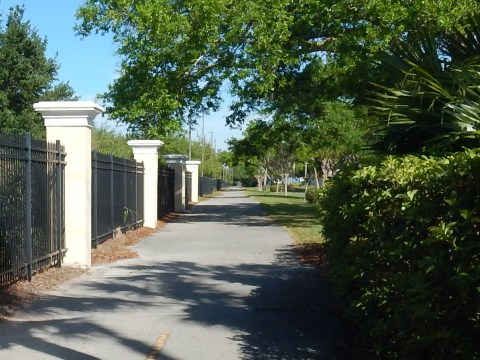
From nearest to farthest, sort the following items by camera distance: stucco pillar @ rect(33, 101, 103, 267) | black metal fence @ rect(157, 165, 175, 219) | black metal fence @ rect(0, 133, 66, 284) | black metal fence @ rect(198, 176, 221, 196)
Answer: black metal fence @ rect(0, 133, 66, 284) < stucco pillar @ rect(33, 101, 103, 267) < black metal fence @ rect(157, 165, 175, 219) < black metal fence @ rect(198, 176, 221, 196)

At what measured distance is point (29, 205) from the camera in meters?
10.2

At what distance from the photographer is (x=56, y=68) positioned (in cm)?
3822

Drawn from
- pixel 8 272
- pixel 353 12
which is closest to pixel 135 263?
pixel 8 272

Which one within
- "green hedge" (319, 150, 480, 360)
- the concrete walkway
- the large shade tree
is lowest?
the concrete walkway

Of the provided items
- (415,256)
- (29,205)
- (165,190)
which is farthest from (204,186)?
(415,256)

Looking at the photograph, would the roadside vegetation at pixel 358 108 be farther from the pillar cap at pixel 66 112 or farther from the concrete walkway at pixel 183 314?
the pillar cap at pixel 66 112

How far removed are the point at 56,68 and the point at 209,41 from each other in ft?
69.3

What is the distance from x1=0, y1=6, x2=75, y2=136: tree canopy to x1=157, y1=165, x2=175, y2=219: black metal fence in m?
8.75

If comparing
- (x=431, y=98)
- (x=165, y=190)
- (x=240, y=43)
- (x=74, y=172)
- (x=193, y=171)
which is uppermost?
(x=240, y=43)

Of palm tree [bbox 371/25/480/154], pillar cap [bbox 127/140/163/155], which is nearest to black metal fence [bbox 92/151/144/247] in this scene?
pillar cap [bbox 127/140/163/155]

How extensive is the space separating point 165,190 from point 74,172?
1577 cm

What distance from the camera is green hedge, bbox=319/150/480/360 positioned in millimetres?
4039

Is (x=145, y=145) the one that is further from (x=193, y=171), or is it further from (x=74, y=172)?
(x=193, y=171)

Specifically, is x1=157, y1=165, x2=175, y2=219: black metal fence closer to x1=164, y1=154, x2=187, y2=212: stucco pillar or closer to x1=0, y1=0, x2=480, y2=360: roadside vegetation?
x1=164, y1=154, x2=187, y2=212: stucco pillar
